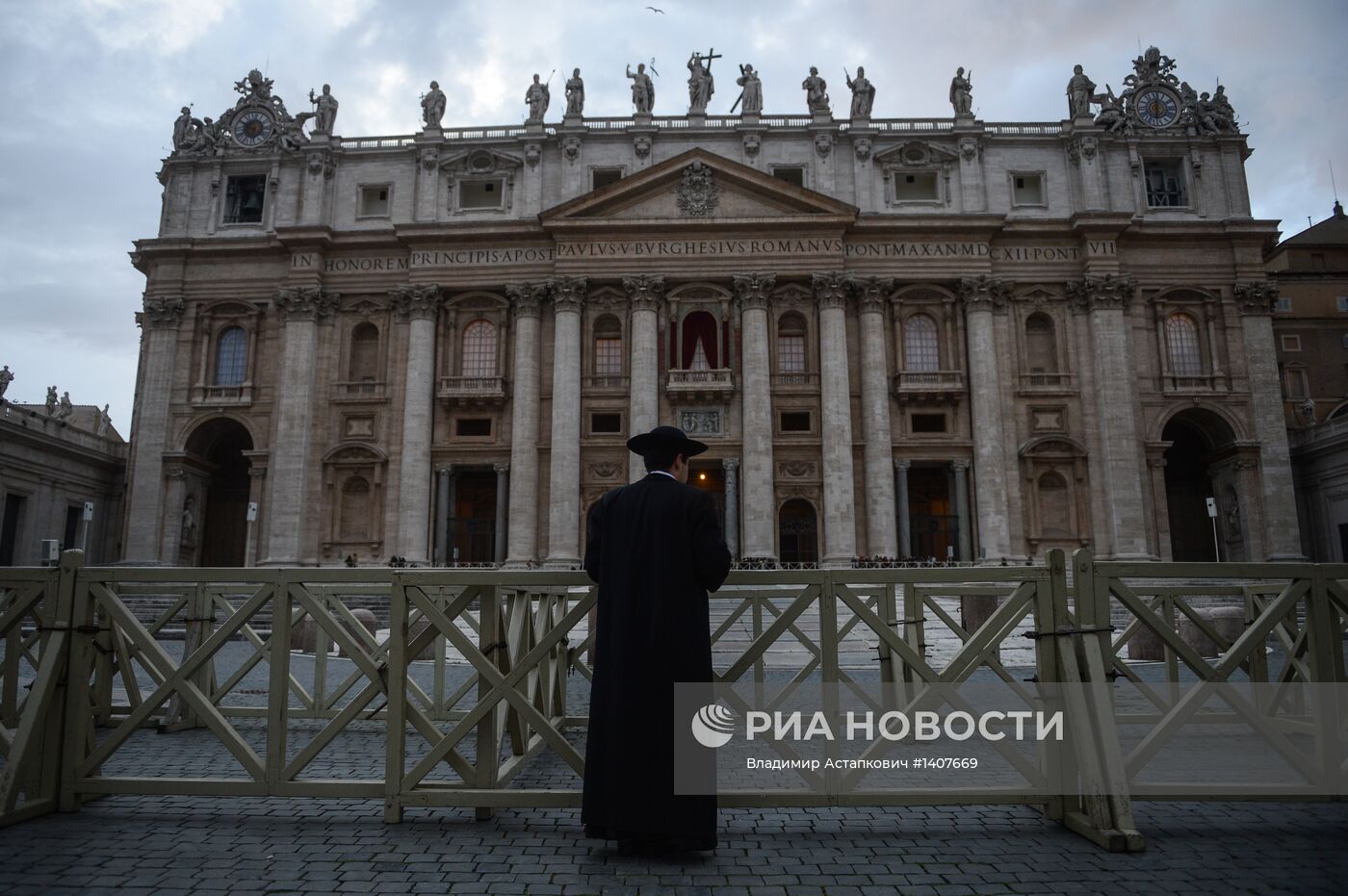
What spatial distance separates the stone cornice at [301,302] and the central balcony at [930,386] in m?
22.6

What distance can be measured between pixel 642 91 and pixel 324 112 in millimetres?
13362

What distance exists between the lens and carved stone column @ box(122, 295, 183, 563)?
32750 mm

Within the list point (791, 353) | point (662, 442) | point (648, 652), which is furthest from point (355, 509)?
point (648, 652)

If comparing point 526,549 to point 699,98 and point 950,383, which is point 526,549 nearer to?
point 950,383

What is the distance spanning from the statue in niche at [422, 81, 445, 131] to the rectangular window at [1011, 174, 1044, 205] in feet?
78.0

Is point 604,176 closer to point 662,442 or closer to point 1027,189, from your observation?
point 1027,189

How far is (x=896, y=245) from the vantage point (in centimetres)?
3366

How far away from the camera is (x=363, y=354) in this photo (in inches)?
1371

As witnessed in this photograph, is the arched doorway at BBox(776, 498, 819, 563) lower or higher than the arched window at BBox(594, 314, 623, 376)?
lower

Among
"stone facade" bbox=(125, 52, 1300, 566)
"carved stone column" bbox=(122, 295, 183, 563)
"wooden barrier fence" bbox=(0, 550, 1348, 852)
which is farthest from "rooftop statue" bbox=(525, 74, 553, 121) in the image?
"wooden barrier fence" bbox=(0, 550, 1348, 852)

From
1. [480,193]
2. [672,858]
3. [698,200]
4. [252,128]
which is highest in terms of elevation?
[252,128]

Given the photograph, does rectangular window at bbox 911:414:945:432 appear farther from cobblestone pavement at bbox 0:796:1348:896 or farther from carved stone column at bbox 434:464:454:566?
cobblestone pavement at bbox 0:796:1348:896

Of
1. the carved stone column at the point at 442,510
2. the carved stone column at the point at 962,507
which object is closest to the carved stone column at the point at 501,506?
the carved stone column at the point at 442,510

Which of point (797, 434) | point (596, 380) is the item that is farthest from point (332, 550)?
point (797, 434)
